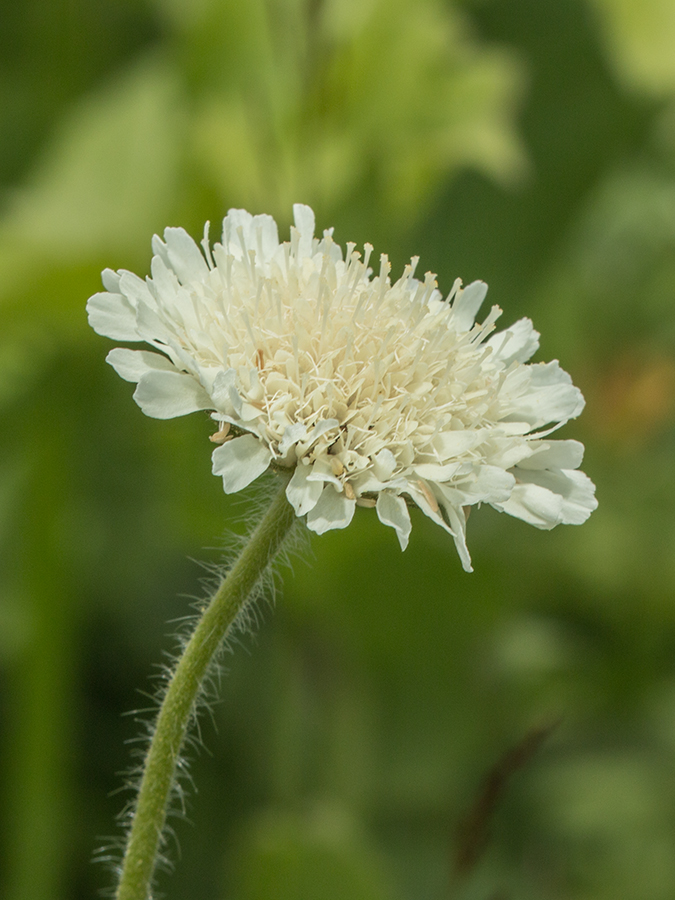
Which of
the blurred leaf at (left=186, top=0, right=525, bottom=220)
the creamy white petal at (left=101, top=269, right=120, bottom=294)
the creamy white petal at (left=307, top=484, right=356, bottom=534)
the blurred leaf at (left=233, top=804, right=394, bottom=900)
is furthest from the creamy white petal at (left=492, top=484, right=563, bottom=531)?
the blurred leaf at (left=186, top=0, right=525, bottom=220)

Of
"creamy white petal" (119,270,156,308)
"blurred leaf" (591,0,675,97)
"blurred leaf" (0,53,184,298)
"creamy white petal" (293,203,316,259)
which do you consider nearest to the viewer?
"creamy white petal" (119,270,156,308)

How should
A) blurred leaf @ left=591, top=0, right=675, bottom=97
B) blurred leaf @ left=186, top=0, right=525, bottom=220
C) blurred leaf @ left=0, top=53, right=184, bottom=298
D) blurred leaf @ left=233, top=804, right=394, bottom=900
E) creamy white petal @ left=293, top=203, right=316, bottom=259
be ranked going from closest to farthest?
creamy white petal @ left=293, top=203, right=316, bottom=259, blurred leaf @ left=233, top=804, right=394, bottom=900, blurred leaf @ left=186, top=0, right=525, bottom=220, blurred leaf @ left=591, top=0, right=675, bottom=97, blurred leaf @ left=0, top=53, right=184, bottom=298

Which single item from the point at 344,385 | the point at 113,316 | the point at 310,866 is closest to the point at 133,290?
the point at 113,316

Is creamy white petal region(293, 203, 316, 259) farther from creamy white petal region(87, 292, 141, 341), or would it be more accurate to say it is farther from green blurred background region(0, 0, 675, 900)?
green blurred background region(0, 0, 675, 900)

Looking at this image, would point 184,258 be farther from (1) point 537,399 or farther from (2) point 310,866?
(2) point 310,866

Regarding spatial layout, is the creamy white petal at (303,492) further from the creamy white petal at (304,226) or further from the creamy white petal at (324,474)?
the creamy white petal at (304,226)

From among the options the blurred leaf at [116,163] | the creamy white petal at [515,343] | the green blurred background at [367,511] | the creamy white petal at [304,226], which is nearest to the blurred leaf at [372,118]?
the green blurred background at [367,511]
